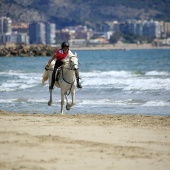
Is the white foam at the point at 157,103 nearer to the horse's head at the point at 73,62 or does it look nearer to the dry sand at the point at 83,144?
the horse's head at the point at 73,62

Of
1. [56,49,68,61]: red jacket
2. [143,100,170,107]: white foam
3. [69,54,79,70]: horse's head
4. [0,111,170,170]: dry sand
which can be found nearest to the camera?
[0,111,170,170]: dry sand

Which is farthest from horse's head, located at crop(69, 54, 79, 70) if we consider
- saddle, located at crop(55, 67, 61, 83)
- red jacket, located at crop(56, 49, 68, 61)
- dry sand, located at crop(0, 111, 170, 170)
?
dry sand, located at crop(0, 111, 170, 170)

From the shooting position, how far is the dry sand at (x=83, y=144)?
8.94m

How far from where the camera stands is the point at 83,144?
1026 centimetres

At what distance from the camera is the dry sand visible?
8.94 meters

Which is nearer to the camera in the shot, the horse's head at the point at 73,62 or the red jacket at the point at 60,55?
the horse's head at the point at 73,62

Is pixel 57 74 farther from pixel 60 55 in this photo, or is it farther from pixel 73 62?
pixel 73 62

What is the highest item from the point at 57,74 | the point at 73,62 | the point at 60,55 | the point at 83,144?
the point at 60,55

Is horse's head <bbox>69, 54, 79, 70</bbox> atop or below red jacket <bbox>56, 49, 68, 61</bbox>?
below

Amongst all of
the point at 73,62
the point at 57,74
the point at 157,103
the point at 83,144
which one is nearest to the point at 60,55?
the point at 57,74

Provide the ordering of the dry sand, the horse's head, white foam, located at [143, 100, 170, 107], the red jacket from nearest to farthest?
the dry sand → the horse's head → the red jacket → white foam, located at [143, 100, 170, 107]

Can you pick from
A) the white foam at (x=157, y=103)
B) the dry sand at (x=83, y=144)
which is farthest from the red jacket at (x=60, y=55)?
the white foam at (x=157, y=103)

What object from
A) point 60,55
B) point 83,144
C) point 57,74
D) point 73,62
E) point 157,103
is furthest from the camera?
point 157,103

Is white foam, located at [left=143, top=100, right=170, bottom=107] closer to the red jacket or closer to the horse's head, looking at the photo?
the red jacket
